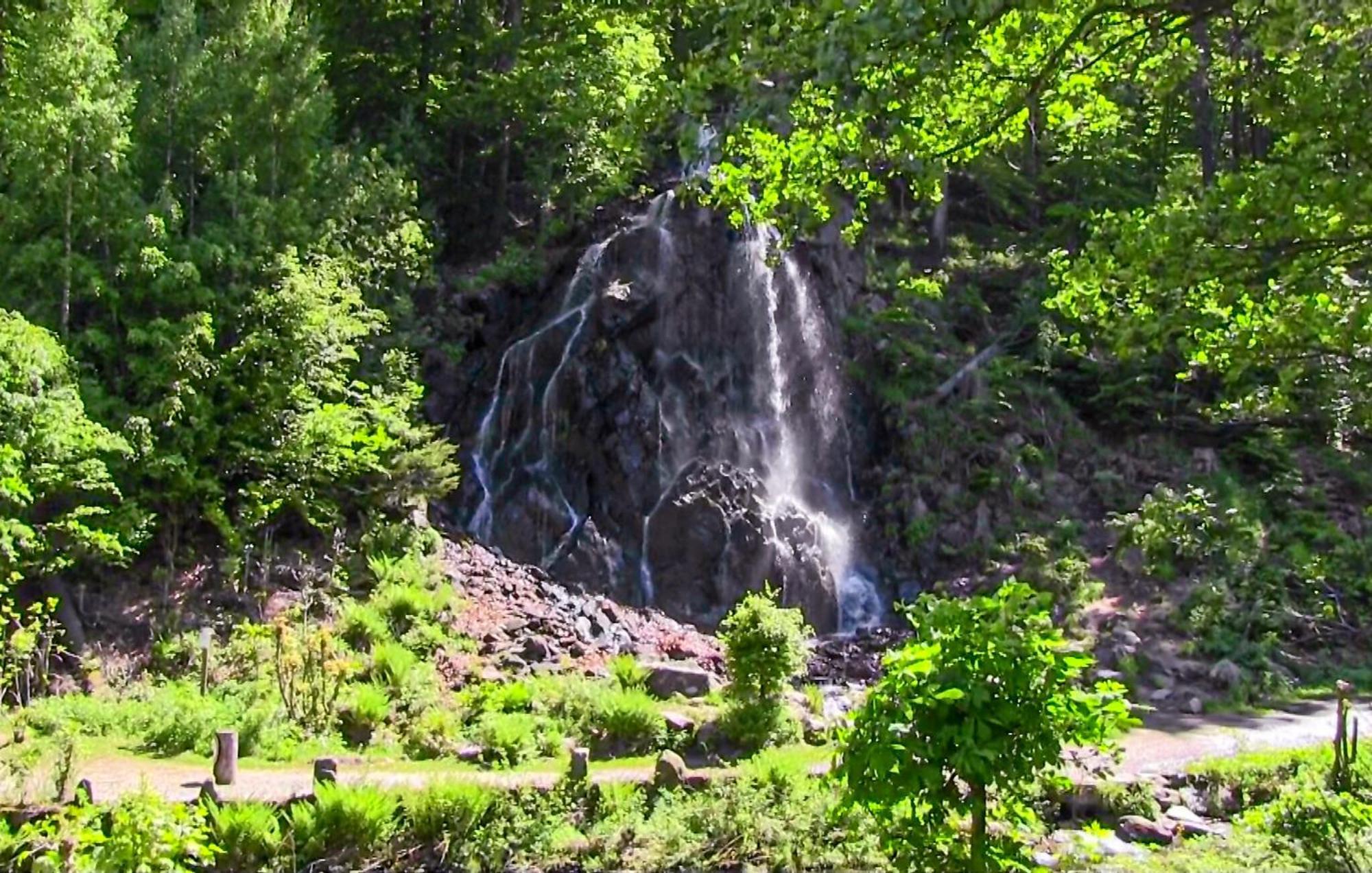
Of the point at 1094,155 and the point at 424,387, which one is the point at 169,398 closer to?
the point at 424,387

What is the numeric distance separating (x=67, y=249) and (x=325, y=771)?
937 cm

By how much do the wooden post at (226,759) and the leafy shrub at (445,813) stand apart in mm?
1642

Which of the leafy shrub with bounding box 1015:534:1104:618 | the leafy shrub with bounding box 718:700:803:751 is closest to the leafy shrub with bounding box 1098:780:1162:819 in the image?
the leafy shrub with bounding box 718:700:803:751

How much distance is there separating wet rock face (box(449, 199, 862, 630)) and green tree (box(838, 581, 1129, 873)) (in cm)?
1325

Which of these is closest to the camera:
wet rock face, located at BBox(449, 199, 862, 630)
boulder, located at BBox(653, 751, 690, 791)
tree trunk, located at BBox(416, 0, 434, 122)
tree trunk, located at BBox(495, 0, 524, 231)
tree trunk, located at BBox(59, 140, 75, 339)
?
boulder, located at BBox(653, 751, 690, 791)

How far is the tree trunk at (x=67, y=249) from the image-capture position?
15.2 metres

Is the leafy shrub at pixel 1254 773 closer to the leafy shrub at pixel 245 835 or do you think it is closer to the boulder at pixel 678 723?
the boulder at pixel 678 723

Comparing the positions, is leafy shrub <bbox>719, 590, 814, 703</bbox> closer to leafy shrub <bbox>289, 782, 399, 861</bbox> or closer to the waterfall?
leafy shrub <bbox>289, 782, 399, 861</bbox>

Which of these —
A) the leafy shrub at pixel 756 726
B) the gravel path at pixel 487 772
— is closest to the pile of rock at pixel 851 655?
the leafy shrub at pixel 756 726

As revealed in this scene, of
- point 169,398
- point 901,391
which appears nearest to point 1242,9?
point 169,398

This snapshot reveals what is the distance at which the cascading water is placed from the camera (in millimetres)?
19062

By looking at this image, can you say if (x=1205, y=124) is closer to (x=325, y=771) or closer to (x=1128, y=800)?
(x=1128, y=800)

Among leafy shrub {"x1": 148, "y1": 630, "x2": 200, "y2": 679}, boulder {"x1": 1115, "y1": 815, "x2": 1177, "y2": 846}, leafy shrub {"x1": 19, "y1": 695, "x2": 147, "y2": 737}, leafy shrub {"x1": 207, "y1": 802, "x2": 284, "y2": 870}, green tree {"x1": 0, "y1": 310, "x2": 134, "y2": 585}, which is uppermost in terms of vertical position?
green tree {"x1": 0, "y1": 310, "x2": 134, "y2": 585}

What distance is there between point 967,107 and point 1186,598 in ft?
45.9
